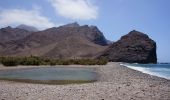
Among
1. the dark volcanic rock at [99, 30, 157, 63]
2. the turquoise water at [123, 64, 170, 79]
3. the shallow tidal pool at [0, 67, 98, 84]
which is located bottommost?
the shallow tidal pool at [0, 67, 98, 84]

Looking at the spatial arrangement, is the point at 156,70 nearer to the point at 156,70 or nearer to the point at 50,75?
the point at 156,70

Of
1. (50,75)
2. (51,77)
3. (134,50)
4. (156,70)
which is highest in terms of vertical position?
(134,50)

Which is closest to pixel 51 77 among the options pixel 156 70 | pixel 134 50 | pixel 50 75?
pixel 50 75

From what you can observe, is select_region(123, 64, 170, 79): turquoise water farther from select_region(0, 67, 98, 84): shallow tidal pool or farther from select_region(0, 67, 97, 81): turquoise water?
select_region(0, 67, 98, 84): shallow tidal pool

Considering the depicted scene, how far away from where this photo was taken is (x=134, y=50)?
599 feet

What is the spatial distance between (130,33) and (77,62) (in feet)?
357

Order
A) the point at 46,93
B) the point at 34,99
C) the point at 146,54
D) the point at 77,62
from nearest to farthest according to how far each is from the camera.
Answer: the point at 34,99 < the point at 46,93 < the point at 77,62 < the point at 146,54

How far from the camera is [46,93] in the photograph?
18.6 metres

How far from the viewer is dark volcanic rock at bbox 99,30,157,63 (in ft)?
588

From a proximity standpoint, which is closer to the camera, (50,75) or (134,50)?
(50,75)

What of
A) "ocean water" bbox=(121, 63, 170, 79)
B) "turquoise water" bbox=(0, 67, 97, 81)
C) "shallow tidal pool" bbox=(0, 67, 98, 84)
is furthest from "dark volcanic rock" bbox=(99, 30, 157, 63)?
"shallow tidal pool" bbox=(0, 67, 98, 84)

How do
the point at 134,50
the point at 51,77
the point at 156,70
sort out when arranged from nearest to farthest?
the point at 51,77 → the point at 156,70 → the point at 134,50

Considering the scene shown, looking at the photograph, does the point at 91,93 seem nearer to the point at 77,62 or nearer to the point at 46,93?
the point at 46,93

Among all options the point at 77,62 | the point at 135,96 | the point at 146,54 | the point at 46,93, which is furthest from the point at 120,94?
the point at 146,54
